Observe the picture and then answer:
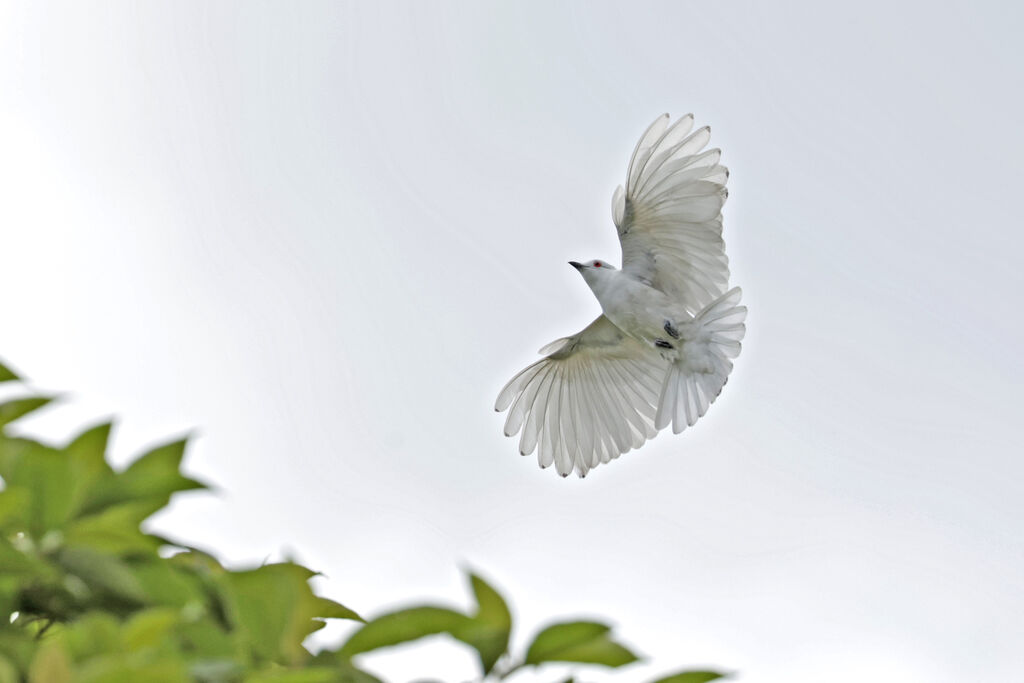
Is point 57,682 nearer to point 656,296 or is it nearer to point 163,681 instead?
point 163,681

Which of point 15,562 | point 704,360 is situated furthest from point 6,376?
point 704,360

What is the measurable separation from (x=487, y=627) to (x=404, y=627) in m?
0.09

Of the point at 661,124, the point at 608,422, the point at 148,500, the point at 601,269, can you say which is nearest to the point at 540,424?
the point at 608,422

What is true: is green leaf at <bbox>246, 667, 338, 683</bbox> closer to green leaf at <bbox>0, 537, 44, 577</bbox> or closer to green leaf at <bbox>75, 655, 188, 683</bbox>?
green leaf at <bbox>75, 655, 188, 683</bbox>

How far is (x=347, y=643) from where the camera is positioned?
1.34 meters

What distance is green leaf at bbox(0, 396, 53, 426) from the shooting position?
153cm

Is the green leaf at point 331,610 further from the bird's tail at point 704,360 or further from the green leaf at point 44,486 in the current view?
the bird's tail at point 704,360

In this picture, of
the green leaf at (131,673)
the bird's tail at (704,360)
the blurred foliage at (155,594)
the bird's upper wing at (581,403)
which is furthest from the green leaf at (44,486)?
the bird's upper wing at (581,403)

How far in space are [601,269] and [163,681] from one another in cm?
1031

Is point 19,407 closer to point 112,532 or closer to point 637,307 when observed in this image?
point 112,532

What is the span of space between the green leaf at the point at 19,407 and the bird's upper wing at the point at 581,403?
10.4 meters

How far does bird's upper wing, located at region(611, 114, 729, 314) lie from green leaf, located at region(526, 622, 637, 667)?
9125mm

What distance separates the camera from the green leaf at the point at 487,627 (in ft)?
4.27

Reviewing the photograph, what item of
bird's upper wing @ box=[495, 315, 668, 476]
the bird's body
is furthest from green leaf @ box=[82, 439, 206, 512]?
bird's upper wing @ box=[495, 315, 668, 476]
